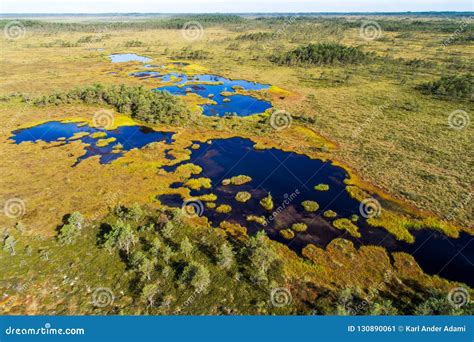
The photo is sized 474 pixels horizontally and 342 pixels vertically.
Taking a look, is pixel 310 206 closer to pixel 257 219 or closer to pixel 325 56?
pixel 257 219

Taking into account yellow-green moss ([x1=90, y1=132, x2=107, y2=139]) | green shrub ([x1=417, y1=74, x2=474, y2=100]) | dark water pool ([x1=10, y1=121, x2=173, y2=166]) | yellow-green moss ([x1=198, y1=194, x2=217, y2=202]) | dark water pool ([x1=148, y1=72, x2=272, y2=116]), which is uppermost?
green shrub ([x1=417, y1=74, x2=474, y2=100])

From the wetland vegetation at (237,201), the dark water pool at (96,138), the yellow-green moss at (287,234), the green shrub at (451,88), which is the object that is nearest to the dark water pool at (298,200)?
the wetland vegetation at (237,201)

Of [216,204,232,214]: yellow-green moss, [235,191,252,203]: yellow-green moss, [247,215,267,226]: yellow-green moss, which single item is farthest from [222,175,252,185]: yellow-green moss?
[247,215,267,226]: yellow-green moss

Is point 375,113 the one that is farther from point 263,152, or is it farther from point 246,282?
point 246,282

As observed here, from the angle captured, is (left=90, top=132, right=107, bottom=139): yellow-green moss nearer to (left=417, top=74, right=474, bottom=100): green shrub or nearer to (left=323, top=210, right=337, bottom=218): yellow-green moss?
(left=323, top=210, right=337, bottom=218): yellow-green moss

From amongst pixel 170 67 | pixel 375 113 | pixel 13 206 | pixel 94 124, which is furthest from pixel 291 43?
pixel 13 206

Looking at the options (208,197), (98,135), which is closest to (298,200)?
(208,197)

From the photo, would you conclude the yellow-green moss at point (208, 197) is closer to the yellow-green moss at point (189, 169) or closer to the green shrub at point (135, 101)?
the yellow-green moss at point (189, 169)
